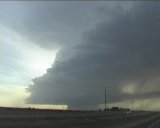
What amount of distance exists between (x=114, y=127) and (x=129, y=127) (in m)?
1.77

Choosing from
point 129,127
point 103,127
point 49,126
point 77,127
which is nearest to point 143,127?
point 129,127

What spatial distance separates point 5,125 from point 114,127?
15.3m

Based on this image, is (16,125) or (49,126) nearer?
(16,125)

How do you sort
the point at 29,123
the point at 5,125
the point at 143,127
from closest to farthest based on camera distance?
the point at 5,125 → the point at 29,123 → the point at 143,127

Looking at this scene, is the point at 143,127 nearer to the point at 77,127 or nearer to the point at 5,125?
the point at 77,127

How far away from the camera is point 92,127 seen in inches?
1721

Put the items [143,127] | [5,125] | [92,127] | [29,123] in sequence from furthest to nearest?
[143,127] < [92,127] < [29,123] < [5,125]

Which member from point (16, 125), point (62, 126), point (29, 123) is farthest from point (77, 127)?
point (16, 125)

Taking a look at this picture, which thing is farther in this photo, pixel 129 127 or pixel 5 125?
pixel 129 127

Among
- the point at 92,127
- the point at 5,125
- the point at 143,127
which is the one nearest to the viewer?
the point at 5,125

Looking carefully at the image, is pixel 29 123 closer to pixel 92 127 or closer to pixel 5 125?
pixel 5 125

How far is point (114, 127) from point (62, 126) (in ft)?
25.3

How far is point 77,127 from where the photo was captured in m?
42.4

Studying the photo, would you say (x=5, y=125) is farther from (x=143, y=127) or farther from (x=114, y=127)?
(x=143, y=127)
